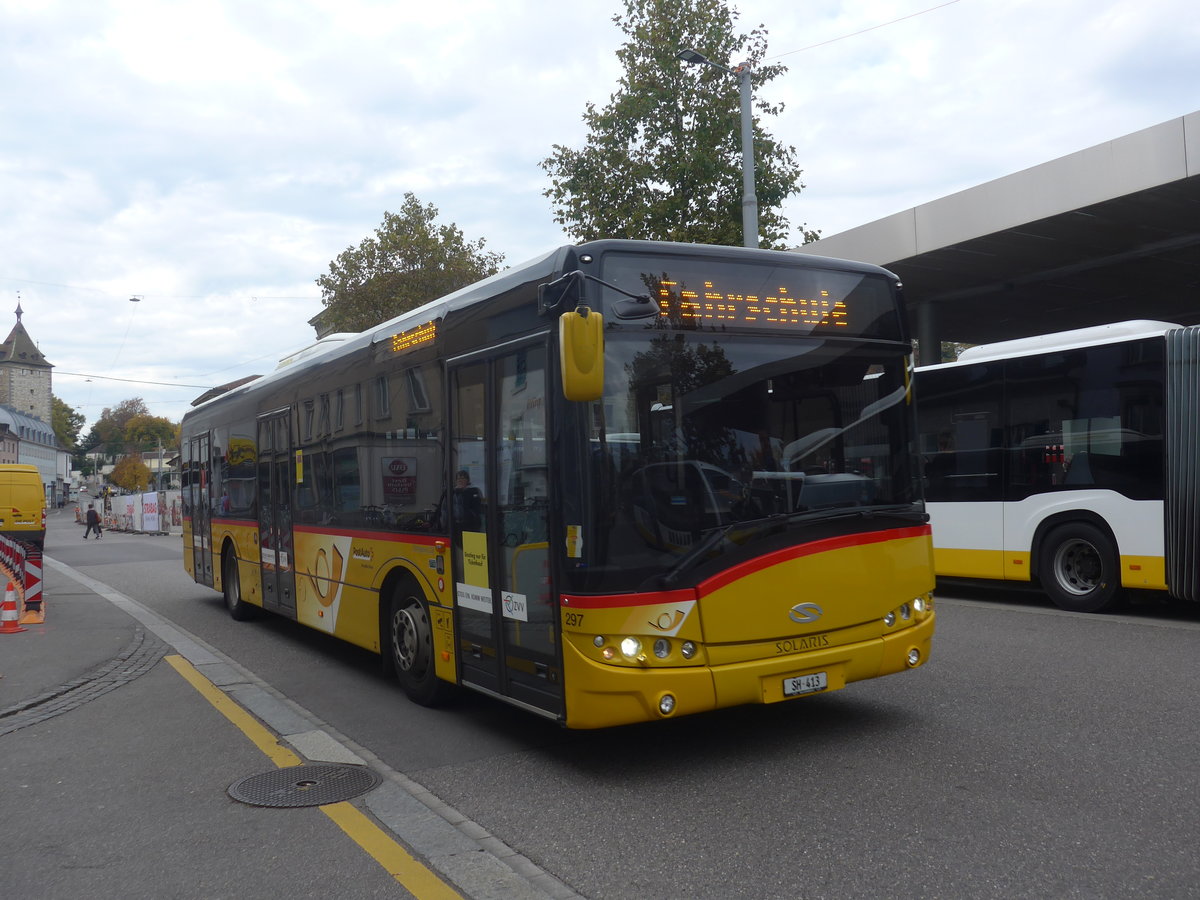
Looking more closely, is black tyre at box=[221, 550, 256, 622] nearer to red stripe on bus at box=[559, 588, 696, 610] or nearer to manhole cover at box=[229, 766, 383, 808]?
manhole cover at box=[229, 766, 383, 808]

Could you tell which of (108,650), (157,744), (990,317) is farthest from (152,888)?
(990,317)

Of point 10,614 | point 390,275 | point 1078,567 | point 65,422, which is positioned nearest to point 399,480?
point 10,614

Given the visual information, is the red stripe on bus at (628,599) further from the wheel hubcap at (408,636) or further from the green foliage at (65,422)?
the green foliage at (65,422)

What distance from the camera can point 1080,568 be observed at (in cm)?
1146

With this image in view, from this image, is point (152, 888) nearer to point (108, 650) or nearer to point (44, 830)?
point (44, 830)

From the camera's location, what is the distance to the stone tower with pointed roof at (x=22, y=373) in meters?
142

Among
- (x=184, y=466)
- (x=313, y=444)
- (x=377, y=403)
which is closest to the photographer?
(x=377, y=403)

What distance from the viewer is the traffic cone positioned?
1230cm

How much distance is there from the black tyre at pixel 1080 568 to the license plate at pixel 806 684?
21.6 feet

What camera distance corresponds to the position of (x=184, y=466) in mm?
14930

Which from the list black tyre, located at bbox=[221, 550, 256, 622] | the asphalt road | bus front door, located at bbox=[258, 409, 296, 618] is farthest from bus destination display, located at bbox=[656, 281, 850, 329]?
black tyre, located at bbox=[221, 550, 256, 622]

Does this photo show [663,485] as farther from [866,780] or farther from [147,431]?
[147,431]

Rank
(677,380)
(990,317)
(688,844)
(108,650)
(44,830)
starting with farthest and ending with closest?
1. (990,317)
2. (108,650)
3. (677,380)
4. (44,830)
5. (688,844)

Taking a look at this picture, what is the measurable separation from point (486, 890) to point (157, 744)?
11.6ft
